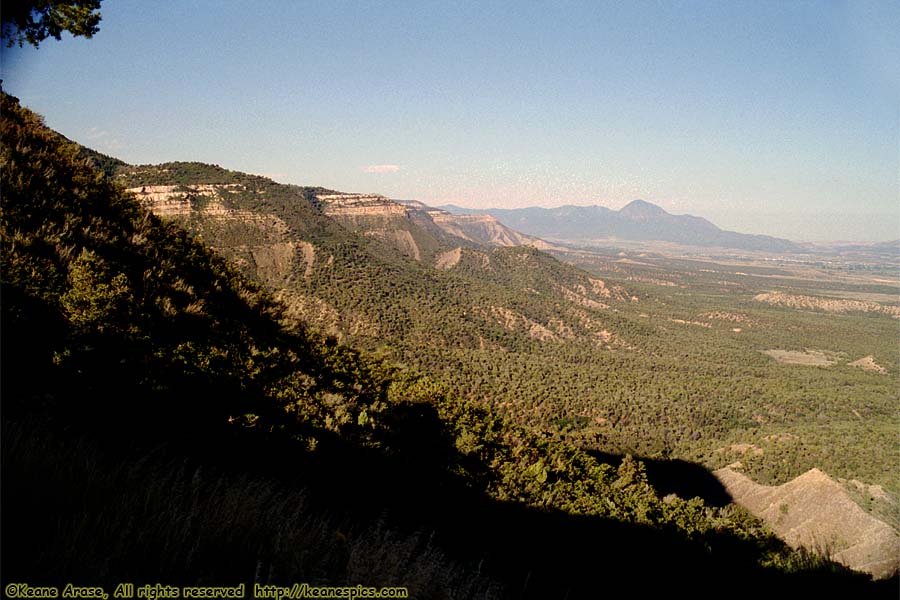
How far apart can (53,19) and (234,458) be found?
14073 mm

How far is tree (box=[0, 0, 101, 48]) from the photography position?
1101 cm

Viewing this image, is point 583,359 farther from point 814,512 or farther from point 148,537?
point 148,537

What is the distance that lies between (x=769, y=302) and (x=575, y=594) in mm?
207673

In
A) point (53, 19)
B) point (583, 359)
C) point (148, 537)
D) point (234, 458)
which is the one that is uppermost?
point (53, 19)

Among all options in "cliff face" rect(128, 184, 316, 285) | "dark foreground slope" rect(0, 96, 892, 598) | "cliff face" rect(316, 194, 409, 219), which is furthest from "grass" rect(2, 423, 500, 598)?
"cliff face" rect(316, 194, 409, 219)

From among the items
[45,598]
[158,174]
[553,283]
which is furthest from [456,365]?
[553,283]

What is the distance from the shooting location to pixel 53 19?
39.3 ft

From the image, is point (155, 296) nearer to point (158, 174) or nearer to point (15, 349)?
point (15, 349)

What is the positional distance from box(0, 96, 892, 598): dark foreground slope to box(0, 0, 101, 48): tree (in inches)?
135

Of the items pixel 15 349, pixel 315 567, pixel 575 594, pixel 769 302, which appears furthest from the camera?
pixel 769 302

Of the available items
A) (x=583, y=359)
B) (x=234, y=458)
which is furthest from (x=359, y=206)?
(x=234, y=458)

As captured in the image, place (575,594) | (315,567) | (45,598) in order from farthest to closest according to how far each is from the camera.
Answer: (575,594) < (315,567) < (45,598)

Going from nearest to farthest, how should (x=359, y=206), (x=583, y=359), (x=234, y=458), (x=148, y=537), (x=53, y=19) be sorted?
1. (x=148, y=537)
2. (x=234, y=458)
3. (x=53, y=19)
4. (x=583, y=359)
5. (x=359, y=206)

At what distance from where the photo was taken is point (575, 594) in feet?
21.5
